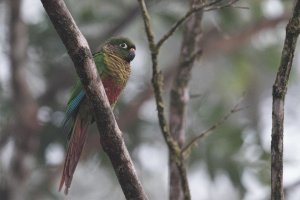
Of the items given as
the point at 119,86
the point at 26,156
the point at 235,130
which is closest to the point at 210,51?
the point at 235,130

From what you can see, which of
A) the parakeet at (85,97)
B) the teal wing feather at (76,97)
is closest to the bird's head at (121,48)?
the parakeet at (85,97)

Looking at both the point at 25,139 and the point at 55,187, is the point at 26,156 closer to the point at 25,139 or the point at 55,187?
the point at 25,139

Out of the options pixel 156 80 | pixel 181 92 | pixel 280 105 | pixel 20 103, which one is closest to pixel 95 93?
pixel 156 80

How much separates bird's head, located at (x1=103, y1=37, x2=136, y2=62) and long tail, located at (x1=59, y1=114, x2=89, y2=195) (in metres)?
0.63

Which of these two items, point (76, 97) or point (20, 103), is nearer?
point (76, 97)

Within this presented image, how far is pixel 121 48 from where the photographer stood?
6062 mm

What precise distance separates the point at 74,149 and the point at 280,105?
188 cm

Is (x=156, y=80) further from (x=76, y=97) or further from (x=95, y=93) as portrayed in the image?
(x=76, y=97)

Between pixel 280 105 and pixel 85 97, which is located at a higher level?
pixel 85 97

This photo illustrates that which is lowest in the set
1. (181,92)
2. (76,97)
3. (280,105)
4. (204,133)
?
(280,105)

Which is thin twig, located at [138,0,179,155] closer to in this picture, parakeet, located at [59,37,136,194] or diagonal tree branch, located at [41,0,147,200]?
diagonal tree branch, located at [41,0,147,200]

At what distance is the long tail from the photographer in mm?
5309

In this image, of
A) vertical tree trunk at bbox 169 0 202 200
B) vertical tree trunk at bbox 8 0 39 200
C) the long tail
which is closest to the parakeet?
the long tail

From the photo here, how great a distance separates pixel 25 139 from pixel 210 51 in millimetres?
3802
